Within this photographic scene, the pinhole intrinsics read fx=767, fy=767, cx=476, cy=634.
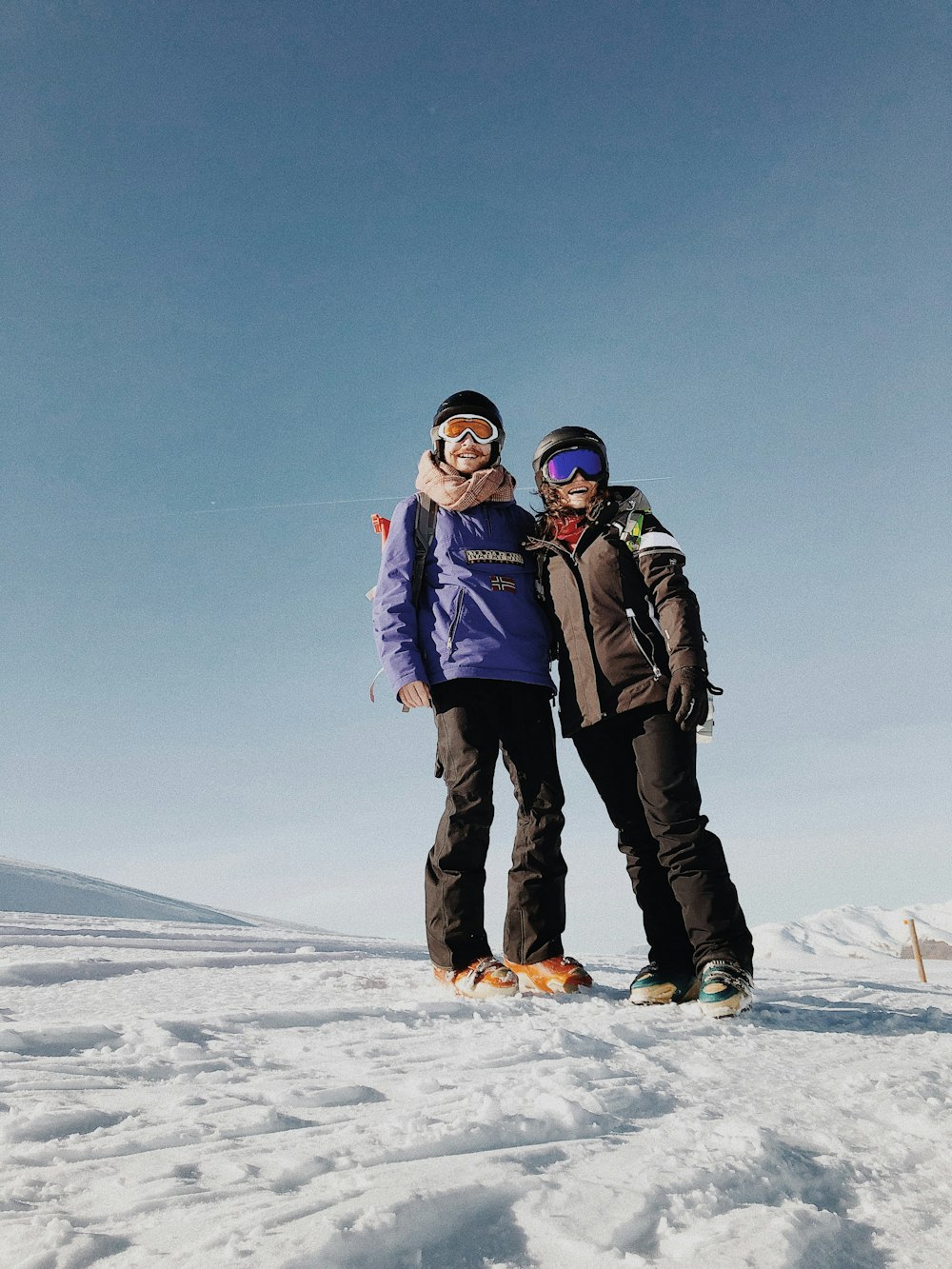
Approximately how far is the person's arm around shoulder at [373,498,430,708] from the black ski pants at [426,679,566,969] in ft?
0.44

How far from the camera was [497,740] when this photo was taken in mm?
3188

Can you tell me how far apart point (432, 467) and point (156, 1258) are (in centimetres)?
310

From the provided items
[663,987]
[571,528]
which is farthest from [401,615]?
[663,987]

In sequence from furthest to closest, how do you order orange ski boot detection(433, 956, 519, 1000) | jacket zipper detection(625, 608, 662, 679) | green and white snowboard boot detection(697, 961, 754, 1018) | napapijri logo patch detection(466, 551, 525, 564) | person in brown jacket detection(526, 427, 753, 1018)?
napapijri logo patch detection(466, 551, 525, 564)
jacket zipper detection(625, 608, 662, 679)
person in brown jacket detection(526, 427, 753, 1018)
orange ski boot detection(433, 956, 519, 1000)
green and white snowboard boot detection(697, 961, 754, 1018)

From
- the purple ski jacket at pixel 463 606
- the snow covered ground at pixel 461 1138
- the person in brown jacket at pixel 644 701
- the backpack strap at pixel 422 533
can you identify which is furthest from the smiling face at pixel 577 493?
the snow covered ground at pixel 461 1138

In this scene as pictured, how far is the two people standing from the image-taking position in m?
2.79

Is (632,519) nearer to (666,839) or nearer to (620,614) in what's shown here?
(620,614)

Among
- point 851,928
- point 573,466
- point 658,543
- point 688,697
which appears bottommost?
point 688,697

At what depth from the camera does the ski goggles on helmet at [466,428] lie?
3623mm

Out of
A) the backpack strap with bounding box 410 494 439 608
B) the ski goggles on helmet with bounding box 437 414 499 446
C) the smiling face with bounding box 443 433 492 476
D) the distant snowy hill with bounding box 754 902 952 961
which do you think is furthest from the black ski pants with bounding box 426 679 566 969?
the distant snowy hill with bounding box 754 902 952 961

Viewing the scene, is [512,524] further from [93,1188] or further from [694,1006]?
[93,1188]

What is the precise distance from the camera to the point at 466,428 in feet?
11.9

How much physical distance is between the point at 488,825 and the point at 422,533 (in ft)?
4.26

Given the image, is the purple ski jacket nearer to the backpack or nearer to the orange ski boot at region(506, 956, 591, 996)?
the backpack
